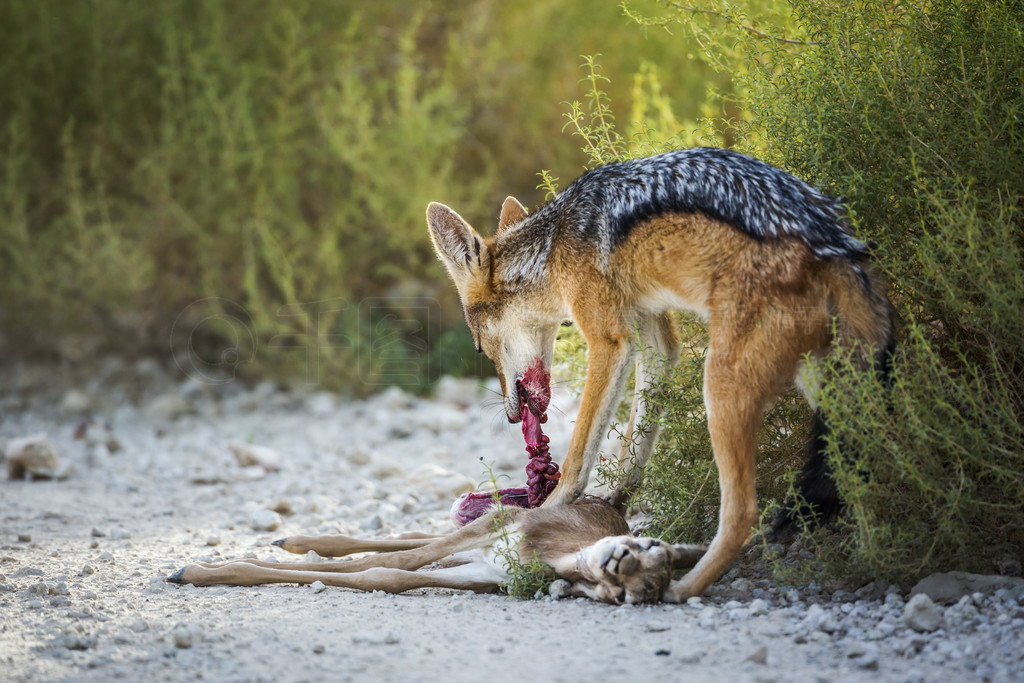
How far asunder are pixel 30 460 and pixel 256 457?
5.28 ft

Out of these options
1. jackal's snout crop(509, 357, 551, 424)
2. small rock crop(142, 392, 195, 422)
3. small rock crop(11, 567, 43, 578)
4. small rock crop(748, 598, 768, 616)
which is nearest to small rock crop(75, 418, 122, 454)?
small rock crop(142, 392, 195, 422)

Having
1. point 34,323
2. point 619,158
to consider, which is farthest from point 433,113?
point 619,158

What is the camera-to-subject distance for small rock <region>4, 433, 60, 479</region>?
6688 mm

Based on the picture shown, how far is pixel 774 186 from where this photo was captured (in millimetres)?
3852

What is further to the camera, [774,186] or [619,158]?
[619,158]

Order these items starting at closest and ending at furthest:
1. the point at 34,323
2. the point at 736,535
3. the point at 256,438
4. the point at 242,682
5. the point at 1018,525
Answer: the point at 242,682 → the point at 1018,525 → the point at 736,535 → the point at 256,438 → the point at 34,323

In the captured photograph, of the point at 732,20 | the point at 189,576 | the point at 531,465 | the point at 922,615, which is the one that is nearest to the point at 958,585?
the point at 922,615

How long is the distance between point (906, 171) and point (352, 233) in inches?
275

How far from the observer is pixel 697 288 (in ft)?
12.7

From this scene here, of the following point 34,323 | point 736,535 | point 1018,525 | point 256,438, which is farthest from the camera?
point 34,323

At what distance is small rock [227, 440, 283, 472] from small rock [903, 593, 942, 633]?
5.07 meters

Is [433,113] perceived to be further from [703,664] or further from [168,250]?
[703,664]

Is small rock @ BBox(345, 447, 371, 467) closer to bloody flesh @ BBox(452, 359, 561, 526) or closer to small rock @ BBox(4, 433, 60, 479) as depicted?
small rock @ BBox(4, 433, 60, 479)

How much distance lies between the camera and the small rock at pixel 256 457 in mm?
7102
